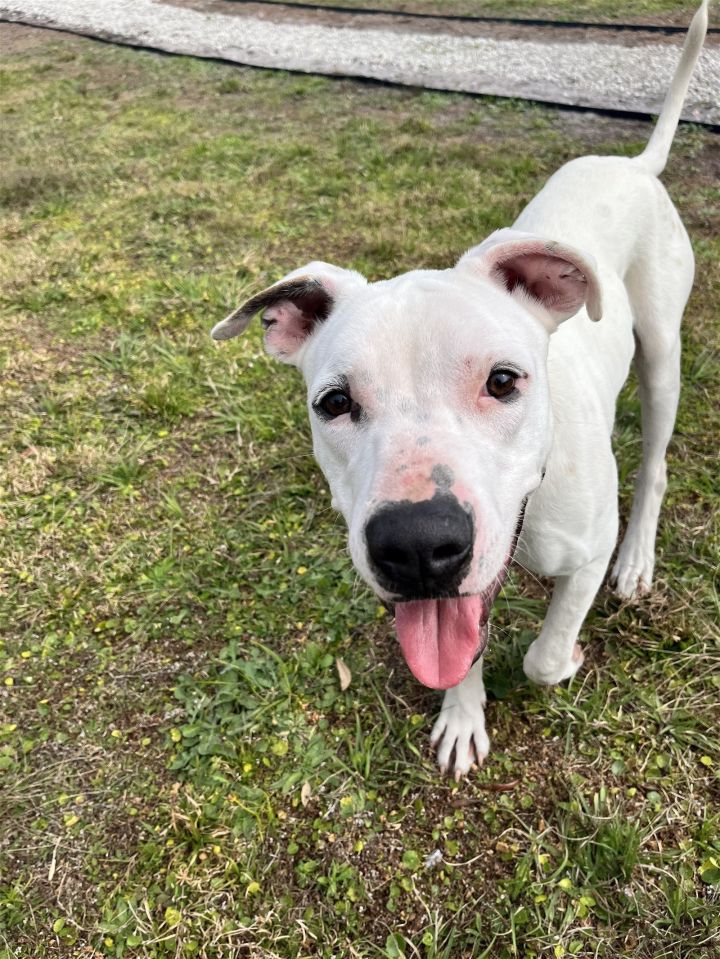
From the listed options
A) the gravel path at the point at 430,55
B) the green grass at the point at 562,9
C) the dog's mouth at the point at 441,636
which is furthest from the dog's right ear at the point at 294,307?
the green grass at the point at 562,9

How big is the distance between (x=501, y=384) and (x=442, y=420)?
0.23 meters

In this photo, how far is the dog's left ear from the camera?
2.19 m

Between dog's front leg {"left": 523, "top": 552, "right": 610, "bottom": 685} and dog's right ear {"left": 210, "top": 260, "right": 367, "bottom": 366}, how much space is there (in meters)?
1.30

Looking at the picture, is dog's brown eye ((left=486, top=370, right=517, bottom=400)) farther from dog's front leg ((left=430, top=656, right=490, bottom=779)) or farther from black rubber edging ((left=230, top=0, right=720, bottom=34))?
black rubber edging ((left=230, top=0, right=720, bottom=34))

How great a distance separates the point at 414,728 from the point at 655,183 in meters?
2.72

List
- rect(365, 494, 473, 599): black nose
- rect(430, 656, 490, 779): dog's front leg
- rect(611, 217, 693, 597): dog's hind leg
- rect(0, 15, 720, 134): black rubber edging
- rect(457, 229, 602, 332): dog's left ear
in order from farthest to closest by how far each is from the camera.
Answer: rect(0, 15, 720, 134): black rubber edging → rect(611, 217, 693, 597): dog's hind leg → rect(430, 656, 490, 779): dog's front leg → rect(457, 229, 602, 332): dog's left ear → rect(365, 494, 473, 599): black nose

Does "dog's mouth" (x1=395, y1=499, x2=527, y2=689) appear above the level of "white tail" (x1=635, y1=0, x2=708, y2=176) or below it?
below

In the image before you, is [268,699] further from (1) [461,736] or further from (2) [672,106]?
(2) [672,106]

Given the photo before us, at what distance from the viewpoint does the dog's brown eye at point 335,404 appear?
209cm

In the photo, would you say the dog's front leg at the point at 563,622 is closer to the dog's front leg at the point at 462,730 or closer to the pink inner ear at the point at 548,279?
the dog's front leg at the point at 462,730

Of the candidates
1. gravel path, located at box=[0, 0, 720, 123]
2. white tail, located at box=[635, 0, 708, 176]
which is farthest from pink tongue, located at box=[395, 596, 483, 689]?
gravel path, located at box=[0, 0, 720, 123]

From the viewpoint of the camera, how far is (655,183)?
3346mm

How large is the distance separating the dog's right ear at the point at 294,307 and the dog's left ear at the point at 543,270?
432 mm

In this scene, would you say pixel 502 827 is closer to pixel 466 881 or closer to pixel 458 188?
pixel 466 881
